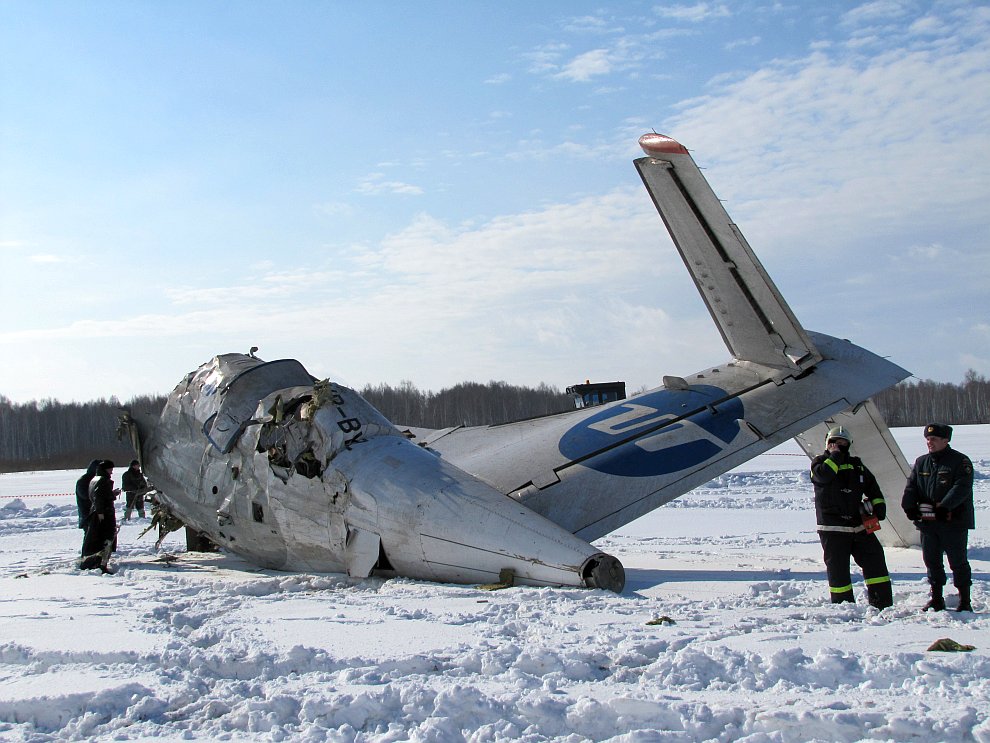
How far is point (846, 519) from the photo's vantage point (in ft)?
26.9

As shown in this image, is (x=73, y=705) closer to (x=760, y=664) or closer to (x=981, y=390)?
(x=760, y=664)

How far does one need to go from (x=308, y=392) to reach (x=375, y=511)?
225 centimetres

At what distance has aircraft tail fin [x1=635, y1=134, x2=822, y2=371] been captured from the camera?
11516 millimetres

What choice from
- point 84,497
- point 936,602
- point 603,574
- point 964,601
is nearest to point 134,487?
point 84,497

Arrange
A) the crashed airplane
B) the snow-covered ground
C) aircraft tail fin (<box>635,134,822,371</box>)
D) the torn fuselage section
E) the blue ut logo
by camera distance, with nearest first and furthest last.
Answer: the snow-covered ground < the torn fuselage section < the crashed airplane < the blue ut logo < aircraft tail fin (<box>635,134,822,371</box>)

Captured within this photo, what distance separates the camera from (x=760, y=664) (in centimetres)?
551

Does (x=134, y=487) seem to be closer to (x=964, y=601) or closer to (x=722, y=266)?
(x=722, y=266)

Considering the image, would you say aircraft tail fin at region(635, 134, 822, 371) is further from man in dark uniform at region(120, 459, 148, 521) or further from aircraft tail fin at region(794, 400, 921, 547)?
man in dark uniform at region(120, 459, 148, 521)

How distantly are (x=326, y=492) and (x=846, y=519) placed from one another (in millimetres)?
5786

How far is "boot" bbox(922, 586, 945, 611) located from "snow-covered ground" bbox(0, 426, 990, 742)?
0.32 m

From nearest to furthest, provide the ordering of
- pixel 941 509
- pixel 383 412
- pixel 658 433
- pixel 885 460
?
pixel 941 509
pixel 658 433
pixel 885 460
pixel 383 412

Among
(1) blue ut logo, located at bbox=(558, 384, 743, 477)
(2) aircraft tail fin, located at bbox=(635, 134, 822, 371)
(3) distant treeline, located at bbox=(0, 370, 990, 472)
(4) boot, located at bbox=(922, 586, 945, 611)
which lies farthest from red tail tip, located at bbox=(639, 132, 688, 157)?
(3) distant treeline, located at bbox=(0, 370, 990, 472)

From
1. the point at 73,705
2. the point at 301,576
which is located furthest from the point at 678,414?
the point at 73,705

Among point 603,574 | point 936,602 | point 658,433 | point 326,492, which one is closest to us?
point 936,602
